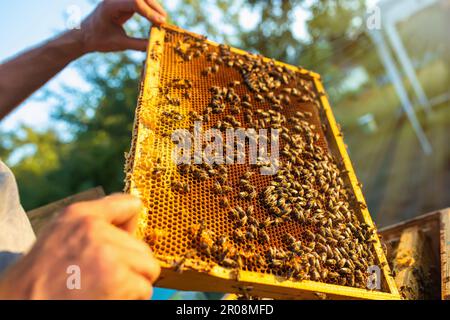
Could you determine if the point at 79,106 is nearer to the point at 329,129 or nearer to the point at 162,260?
the point at 329,129

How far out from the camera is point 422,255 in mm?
3520

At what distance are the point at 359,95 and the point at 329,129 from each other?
22.2 metres

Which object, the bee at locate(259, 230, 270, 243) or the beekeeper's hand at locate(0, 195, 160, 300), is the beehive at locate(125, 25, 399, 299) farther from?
the beekeeper's hand at locate(0, 195, 160, 300)

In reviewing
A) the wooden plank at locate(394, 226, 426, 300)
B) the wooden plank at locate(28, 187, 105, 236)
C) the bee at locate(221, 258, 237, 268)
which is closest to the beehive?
the bee at locate(221, 258, 237, 268)

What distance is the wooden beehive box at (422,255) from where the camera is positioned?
120 inches

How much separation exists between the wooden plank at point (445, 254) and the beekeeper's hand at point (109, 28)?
147 inches

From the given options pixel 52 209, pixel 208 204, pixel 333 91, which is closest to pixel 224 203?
pixel 208 204

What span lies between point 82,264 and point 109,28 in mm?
3464

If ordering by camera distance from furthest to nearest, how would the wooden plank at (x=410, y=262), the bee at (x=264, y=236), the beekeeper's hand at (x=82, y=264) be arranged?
the wooden plank at (x=410, y=262) → the bee at (x=264, y=236) → the beekeeper's hand at (x=82, y=264)

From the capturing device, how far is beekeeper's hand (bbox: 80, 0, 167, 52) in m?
3.82

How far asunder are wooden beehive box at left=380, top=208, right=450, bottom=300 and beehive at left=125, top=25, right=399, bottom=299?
1.95 feet

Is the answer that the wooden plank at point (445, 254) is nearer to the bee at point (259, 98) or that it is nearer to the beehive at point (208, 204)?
the beehive at point (208, 204)

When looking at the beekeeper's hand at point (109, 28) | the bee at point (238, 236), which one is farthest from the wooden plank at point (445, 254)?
the beekeeper's hand at point (109, 28)

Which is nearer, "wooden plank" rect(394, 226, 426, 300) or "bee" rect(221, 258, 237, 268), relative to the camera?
"bee" rect(221, 258, 237, 268)
